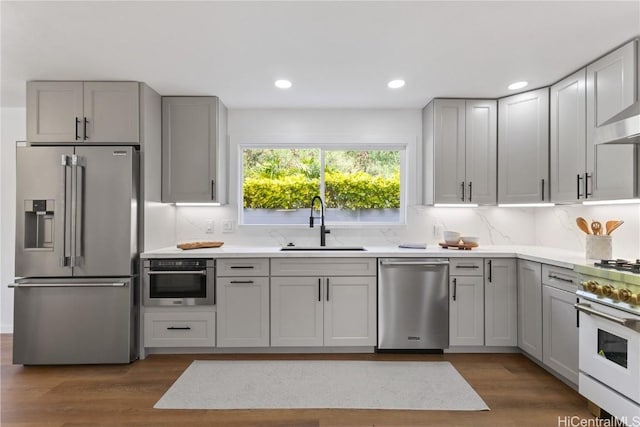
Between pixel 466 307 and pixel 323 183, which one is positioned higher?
pixel 323 183

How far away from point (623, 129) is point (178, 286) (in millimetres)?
3463

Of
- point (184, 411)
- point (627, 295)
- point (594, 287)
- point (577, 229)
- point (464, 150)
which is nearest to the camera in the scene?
point (627, 295)

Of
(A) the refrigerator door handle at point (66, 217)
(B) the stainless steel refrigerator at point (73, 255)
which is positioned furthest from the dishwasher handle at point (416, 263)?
(A) the refrigerator door handle at point (66, 217)

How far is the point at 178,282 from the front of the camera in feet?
10.3

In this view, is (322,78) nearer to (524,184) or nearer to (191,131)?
(191,131)

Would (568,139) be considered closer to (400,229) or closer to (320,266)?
(400,229)

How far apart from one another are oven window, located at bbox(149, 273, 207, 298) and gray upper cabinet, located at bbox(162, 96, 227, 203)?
79cm

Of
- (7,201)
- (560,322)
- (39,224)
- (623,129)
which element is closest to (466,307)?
(560,322)

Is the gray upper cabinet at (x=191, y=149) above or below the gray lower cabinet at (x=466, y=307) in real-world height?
above

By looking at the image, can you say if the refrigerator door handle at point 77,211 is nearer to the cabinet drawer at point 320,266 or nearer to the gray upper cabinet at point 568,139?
the cabinet drawer at point 320,266

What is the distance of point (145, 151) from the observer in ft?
10.3

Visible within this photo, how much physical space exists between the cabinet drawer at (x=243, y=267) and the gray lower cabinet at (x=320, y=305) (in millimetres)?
92

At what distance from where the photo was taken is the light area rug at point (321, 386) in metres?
2.34

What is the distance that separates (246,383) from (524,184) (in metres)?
3.05
